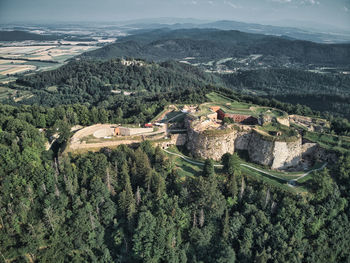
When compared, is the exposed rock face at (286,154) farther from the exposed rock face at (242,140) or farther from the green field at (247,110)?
the green field at (247,110)

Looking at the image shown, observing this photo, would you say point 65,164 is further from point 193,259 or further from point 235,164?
point 235,164

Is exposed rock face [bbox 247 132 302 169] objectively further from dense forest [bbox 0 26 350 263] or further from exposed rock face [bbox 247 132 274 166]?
dense forest [bbox 0 26 350 263]

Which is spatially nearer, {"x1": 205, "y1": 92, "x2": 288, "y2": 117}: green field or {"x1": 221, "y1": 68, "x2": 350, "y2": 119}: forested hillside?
{"x1": 205, "y1": 92, "x2": 288, "y2": 117}: green field

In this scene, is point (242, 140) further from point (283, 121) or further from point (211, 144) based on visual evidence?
point (283, 121)

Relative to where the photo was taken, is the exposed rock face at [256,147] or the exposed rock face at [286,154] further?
the exposed rock face at [256,147]

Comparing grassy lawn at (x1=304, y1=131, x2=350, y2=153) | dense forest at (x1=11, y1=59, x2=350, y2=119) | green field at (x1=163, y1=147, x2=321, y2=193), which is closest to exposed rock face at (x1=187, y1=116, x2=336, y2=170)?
grassy lawn at (x1=304, y1=131, x2=350, y2=153)

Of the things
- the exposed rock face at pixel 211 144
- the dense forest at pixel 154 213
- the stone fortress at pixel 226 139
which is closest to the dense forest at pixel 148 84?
the stone fortress at pixel 226 139
